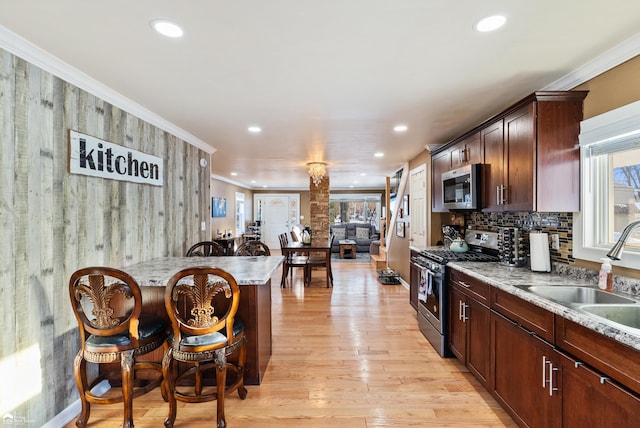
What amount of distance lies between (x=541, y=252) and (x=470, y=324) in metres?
0.77

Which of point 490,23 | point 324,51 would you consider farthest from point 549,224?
point 324,51

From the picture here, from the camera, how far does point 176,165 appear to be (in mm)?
3539

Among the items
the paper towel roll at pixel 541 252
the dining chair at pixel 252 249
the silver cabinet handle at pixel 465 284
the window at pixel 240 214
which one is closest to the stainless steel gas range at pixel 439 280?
the silver cabinet handle at pixel 465 284

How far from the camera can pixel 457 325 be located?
261 centimetres

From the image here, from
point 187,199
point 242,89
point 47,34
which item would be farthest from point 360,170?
point 47,34

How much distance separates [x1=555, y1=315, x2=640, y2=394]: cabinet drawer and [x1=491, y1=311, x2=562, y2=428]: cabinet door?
148 mm

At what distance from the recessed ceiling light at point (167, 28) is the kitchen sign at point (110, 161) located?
1071 mm

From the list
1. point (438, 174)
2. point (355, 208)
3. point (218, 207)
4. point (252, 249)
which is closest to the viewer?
point (252, 249)

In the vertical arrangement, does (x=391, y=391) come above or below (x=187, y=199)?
below

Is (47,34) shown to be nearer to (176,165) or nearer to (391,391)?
(176,165)

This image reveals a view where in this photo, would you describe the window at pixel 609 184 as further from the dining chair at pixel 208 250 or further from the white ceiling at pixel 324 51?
the dining chair at pixel 208 250

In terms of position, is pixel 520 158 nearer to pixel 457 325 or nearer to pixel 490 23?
pixel 490 23

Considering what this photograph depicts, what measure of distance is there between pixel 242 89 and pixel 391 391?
2.61m

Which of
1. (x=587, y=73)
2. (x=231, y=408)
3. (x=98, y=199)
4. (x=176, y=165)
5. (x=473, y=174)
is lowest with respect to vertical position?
(x=231, y=408)
